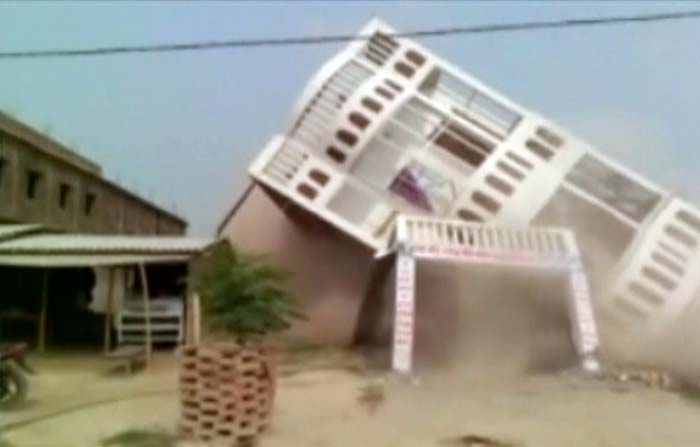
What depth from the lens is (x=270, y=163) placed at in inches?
614

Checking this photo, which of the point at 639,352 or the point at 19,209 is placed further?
the point at 19,209

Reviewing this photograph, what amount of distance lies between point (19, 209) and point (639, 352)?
14.8 metres

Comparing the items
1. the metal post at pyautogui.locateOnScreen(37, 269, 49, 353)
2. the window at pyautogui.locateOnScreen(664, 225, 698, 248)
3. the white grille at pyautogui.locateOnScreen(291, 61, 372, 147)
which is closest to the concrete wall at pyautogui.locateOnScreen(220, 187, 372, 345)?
the white grille at pyautogui.locateOnScreen(291, 61, 372, 147)

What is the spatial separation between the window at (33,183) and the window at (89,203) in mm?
3223

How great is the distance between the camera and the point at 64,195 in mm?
25109

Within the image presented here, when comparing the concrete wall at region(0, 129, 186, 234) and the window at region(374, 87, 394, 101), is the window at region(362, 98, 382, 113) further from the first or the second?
the concrete wall at region(0, 129, 186, 234)

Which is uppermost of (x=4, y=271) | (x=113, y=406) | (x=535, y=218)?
(x=535, y=218)

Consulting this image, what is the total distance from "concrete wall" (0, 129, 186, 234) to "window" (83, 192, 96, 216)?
0.05 feet

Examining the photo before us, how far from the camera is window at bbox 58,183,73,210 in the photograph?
2475 cm

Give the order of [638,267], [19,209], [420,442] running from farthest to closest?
1. [19,209]
2. [638,267]
3. [420,442]

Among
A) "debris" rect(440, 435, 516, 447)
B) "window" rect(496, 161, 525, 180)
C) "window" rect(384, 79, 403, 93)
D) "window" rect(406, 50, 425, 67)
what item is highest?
"window" rect(406, 50, 425, 67)

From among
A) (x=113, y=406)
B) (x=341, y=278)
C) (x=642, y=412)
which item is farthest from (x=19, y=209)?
(x=642, y=412)

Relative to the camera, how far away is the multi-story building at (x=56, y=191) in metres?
21.7

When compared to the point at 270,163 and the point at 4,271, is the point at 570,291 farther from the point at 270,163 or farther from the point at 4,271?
the point at 4,271
